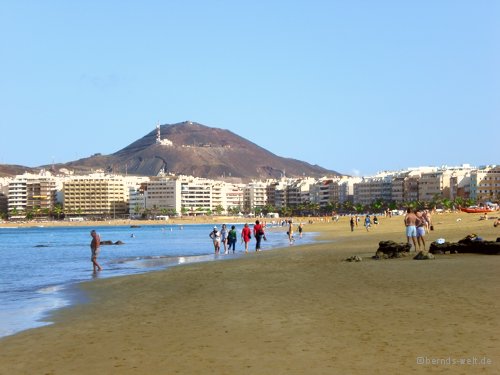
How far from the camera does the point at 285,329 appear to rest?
968 centimetres

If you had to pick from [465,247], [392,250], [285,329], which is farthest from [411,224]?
[285,329]

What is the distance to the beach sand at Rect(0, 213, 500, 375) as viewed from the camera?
758 centimetres

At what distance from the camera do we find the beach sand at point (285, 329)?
7.58 meters

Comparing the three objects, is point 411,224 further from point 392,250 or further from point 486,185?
point 486,185

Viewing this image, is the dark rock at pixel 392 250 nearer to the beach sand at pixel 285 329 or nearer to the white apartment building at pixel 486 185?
the beach sand at pixel 285 329

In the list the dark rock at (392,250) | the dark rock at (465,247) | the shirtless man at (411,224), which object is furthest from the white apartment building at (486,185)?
the dark rock at (392,250)

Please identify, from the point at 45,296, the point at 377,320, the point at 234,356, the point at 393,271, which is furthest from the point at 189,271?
the point at 234,356

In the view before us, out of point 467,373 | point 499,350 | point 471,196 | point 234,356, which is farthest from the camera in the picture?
point 471,196

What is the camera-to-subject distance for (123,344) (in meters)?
9.27

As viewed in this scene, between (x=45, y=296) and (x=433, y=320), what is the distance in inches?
413

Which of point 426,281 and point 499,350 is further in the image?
point 426,281

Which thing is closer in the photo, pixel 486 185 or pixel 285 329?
pixel 285 329

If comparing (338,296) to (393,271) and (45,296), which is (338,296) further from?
(45,296)

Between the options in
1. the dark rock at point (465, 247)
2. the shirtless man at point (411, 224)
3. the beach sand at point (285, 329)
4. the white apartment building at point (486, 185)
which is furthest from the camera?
the white apartment building at point (486, 185)
